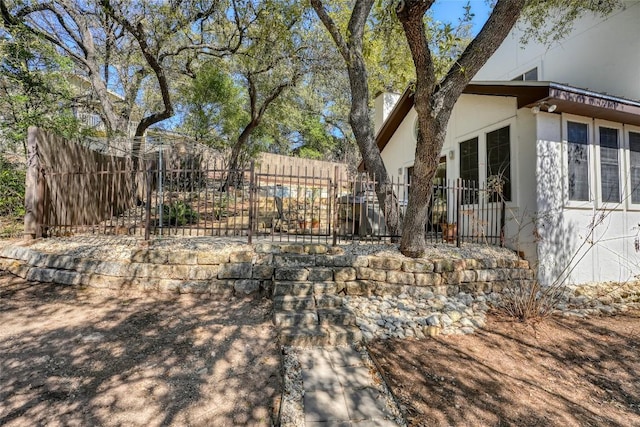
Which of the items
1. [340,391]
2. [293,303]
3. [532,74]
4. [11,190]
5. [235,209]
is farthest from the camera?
[532,74]

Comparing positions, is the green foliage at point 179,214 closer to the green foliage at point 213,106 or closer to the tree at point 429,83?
the green foliage at point 213,106

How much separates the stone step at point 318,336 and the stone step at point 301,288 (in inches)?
30.4

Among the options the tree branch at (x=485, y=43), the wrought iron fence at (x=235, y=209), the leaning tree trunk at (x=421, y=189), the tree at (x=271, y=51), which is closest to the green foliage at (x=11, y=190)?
the wrought iron fence at (x=235, y=209)

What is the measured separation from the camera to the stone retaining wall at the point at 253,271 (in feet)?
14.7

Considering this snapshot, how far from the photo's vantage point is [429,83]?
421 centimetres

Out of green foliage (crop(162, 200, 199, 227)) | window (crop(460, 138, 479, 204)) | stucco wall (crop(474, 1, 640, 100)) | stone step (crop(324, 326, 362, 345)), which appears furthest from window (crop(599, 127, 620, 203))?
green foliage (crop(162, 200, 199, 227))

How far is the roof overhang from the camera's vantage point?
537 centimetres

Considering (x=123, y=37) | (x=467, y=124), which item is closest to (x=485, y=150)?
(x=467, y=124)

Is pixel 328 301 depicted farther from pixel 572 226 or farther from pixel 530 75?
pixel 530 75

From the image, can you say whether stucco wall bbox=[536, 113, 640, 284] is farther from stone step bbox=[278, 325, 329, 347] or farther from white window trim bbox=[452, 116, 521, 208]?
stone step bbox=[278, 325, 329, 347]

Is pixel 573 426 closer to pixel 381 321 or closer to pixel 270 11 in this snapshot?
pixel 381 321

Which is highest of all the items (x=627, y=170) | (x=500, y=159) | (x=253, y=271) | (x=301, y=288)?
(x=500, y=159)

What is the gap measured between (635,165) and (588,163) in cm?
136

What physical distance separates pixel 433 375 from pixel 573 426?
3.37 ft
